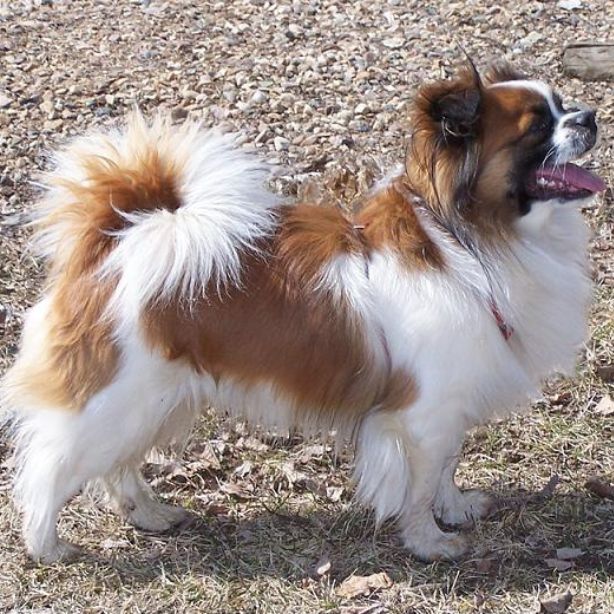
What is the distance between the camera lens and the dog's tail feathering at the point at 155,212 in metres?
3.32

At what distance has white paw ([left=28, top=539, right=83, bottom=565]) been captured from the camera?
374 cm

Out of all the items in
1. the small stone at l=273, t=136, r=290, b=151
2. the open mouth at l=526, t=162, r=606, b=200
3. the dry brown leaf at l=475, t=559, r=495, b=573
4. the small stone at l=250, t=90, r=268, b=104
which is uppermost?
the small stone at l=250, t=90, r=268, b=104

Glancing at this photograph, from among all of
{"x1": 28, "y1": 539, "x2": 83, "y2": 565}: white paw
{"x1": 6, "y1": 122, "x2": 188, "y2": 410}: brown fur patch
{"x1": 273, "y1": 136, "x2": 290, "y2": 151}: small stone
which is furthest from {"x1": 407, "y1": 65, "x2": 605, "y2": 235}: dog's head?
{"x1": 273, "y1": 136, "x2": 290, "y2": 151}: small stone

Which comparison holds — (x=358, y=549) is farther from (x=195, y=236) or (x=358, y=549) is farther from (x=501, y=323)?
(x=195, y=236)

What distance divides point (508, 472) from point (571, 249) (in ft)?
3.47

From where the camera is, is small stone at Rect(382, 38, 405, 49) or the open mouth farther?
small stone at Rect(382, 38, 405, 49)

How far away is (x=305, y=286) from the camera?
3.40m

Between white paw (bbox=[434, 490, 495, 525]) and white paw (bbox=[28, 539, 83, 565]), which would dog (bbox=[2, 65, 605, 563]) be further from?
white paw (bbox=[434, 490, 495, 525])

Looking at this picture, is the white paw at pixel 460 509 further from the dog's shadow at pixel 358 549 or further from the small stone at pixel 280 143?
the small stone at pixel 280 143

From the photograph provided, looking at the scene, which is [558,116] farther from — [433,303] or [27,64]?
[27,64]

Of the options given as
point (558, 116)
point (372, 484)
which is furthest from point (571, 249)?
point (372, 484)

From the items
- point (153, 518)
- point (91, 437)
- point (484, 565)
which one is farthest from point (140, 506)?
point (484, 565)

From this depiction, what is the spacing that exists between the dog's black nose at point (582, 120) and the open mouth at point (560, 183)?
120mm

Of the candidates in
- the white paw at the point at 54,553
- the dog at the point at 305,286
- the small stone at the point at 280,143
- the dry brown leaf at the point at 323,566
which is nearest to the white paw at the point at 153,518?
the white paw at the point at 54,553
